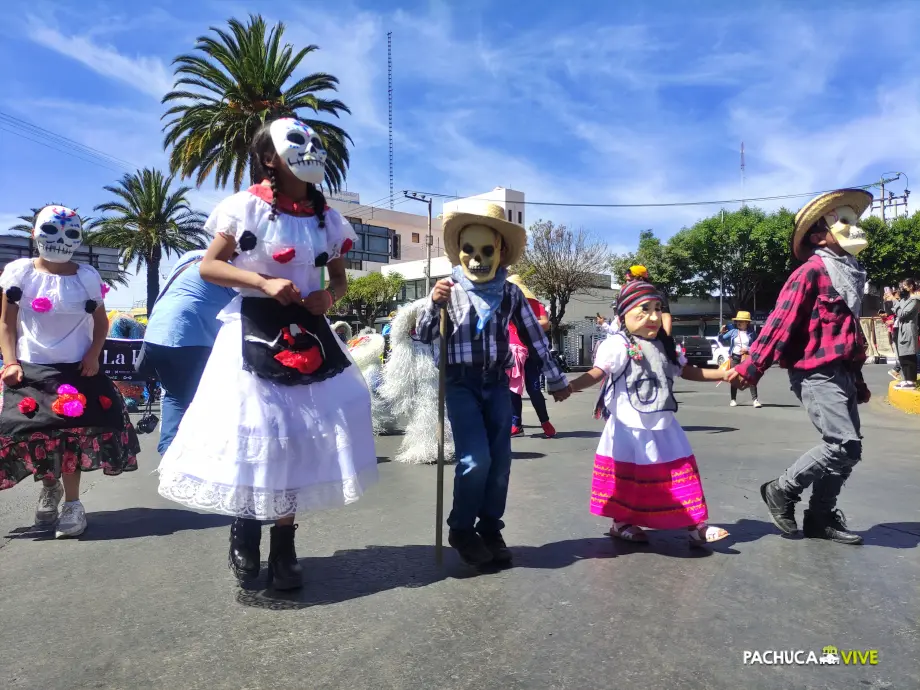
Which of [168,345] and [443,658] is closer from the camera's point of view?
[443,658]

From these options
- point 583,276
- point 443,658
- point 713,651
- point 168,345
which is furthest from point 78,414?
point 583,276

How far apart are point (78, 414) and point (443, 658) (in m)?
3.01

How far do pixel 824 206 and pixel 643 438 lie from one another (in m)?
1.70

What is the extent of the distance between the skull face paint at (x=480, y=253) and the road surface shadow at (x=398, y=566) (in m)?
1.47

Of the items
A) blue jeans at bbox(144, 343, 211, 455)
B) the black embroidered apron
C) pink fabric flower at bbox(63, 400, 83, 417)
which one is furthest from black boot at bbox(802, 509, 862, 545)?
pink fabric flower at bbox(63, 400, 83, 417)

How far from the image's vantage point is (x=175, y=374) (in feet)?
14.8

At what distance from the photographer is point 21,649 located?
2654 millimetres

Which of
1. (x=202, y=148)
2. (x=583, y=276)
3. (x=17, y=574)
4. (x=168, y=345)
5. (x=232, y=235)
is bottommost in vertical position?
(x=17, y=574)

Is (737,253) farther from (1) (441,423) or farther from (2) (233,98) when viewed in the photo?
(1) (441,423)

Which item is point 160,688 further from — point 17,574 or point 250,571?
point 17,574

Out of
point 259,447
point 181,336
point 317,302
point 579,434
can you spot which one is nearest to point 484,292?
point 317,302

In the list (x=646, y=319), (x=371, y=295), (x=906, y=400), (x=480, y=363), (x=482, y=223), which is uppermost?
(x=371, y=295)

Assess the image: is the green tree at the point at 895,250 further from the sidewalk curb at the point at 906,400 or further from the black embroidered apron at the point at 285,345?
the black embroidered apron at the point at 285,345

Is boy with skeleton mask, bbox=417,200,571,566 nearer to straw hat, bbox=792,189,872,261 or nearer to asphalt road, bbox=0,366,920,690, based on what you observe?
asphalt road, bbox=0,366,920,690
